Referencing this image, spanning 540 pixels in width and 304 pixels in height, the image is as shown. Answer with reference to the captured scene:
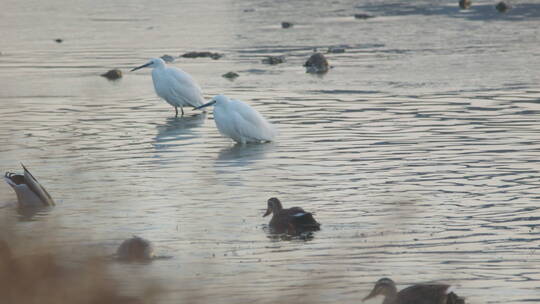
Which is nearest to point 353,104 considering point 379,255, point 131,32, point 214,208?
point 214,208

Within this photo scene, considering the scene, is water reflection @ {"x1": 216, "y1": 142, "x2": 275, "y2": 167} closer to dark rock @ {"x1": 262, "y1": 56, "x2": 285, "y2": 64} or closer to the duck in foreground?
the duck in foreground

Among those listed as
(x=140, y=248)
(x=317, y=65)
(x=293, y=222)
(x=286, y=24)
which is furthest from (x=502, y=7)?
(x=140, y=248)

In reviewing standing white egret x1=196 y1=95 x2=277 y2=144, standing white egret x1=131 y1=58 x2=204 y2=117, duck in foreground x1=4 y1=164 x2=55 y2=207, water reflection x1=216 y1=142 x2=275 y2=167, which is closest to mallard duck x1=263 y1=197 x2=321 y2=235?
duck in foreground x1=4 y1=164 x2=55 y2=207

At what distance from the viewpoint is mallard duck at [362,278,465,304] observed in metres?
6.46

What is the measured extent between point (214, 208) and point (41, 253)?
8745 millimetres

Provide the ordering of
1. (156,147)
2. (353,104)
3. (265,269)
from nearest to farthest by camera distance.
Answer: (265,269) < (156,147) < (353,104)

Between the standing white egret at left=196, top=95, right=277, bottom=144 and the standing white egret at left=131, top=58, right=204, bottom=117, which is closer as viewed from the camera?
the standing white egret at left=196, top=95, right=277, bottom=144

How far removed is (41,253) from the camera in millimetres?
2598

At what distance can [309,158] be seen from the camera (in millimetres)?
15039

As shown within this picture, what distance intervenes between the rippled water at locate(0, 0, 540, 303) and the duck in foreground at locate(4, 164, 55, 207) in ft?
0.55

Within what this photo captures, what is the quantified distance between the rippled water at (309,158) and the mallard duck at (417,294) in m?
0.29

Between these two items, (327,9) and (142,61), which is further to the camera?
(327,9)

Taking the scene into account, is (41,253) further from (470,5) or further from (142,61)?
(470,5)

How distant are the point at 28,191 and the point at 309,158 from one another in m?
5.04
